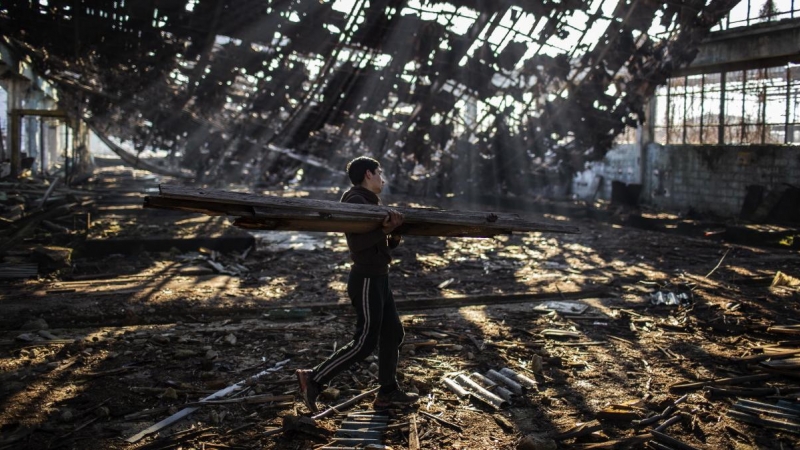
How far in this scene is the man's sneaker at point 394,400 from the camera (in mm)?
4828

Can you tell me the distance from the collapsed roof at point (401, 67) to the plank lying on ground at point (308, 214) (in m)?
11.7

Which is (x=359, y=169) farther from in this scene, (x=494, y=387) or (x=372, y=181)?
(x=494, y=387)

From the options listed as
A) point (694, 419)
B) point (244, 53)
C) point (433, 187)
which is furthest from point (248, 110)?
point (694, 419)

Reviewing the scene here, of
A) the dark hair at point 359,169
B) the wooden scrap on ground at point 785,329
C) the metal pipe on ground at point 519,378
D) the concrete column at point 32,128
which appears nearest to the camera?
the dark hair at point 359,169

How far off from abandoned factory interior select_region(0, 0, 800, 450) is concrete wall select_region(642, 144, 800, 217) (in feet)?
0.25

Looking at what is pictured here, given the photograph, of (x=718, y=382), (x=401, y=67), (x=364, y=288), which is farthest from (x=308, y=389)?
(x=401, y=67)

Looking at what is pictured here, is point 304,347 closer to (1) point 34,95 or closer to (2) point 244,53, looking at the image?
(2) point 244,53

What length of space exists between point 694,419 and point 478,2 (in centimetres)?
1304

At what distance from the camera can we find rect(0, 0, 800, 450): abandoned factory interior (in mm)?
4648

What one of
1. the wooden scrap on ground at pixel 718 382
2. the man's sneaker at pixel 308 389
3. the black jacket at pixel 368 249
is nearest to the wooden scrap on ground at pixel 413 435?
the man's sneaker at pixel 308 389

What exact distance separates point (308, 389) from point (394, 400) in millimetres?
680

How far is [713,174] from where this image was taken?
19547mm

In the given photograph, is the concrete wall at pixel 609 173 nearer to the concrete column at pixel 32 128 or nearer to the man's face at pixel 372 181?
the man's face at pixel 372 181

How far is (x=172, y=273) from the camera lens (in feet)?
33.0
